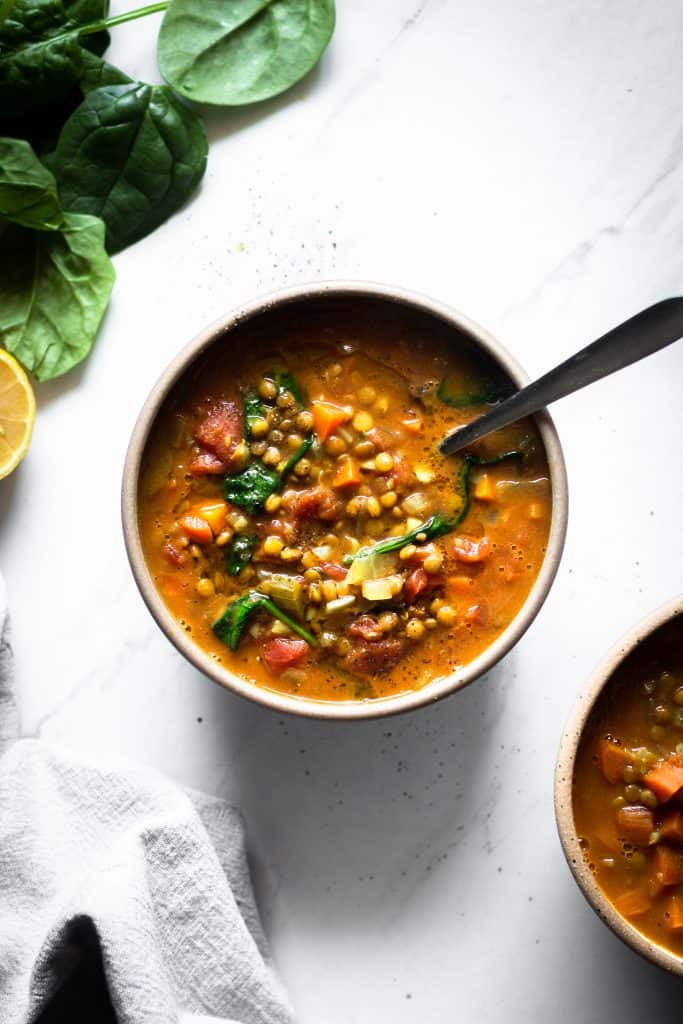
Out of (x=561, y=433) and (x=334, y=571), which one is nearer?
(x=334, y=571)

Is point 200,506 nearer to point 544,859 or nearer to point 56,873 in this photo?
point 56,873

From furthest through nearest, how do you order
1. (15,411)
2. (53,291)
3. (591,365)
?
(53,291) → (15,411) → (591,365)

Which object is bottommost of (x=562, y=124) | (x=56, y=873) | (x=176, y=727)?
(x=56, y=873)

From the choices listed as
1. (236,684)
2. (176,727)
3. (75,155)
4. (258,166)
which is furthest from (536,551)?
(75,155)

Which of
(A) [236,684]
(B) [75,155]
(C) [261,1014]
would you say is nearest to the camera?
(A) [236,684]

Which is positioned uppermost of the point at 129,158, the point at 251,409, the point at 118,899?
the point at 129,158

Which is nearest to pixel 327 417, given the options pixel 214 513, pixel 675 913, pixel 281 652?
pixel 214 513

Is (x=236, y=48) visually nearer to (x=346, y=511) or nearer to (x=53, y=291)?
(x=53, y=291)
